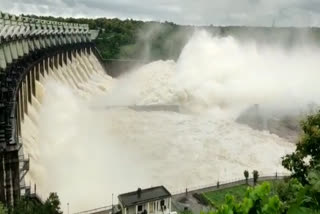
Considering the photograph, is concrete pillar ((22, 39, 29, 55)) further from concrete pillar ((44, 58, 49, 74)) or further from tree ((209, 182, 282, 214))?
tree ((209, 182, 282, 214))

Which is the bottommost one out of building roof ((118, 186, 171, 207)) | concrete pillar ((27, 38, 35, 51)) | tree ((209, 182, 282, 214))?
tree ((209, 182, 282, 214))

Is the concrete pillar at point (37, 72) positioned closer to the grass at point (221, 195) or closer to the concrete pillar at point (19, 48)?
the concrete pillar at point (19, 48)

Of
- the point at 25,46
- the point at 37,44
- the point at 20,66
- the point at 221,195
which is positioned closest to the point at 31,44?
the point at 37,44

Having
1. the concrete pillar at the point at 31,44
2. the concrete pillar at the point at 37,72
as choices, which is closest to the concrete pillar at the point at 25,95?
the concrete pillar at the point at 37,72

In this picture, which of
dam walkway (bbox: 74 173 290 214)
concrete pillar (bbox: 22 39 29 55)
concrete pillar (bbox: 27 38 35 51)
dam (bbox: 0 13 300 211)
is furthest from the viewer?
concrete pillar (bbox: 27 38 35 51)

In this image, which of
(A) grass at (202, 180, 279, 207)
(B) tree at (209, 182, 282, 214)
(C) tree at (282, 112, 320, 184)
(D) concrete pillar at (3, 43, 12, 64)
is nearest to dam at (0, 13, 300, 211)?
(D) concrete pillar at (3, 43, 12, 64)

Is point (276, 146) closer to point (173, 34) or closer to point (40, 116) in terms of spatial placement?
point (40, 116)
